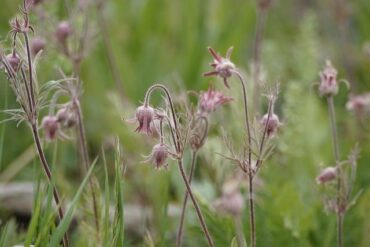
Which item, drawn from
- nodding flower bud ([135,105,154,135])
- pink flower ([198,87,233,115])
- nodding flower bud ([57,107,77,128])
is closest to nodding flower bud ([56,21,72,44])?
nodding flower bud ([57,107,77,128])

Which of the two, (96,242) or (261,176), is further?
(261,176)

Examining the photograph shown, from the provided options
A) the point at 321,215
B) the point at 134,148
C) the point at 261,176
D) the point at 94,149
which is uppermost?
the point at 94,149

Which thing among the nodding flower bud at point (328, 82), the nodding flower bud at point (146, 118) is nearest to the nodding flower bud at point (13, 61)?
the nodding flower bud at point (146, 118)

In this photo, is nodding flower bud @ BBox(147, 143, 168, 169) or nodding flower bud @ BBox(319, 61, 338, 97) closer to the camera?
nodding flower bud @ BBox(147, 143, 168, 169)

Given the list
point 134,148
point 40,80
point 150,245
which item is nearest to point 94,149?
point 134,148

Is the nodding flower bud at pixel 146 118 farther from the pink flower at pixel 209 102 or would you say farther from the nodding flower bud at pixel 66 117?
the nodding flower bud at pixel 66 117

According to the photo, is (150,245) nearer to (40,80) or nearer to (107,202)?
(107,202)

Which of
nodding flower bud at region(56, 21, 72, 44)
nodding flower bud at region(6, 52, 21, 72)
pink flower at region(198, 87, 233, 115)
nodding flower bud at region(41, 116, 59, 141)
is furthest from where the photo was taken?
nodding flower bud at region(56, 21, 72, 44)

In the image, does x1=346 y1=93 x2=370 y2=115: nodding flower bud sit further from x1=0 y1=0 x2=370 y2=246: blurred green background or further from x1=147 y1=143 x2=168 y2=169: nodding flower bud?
x1=147 y1=143 x2=168 y2=169: nodding flower bud
